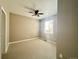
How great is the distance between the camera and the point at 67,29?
6.81 ft

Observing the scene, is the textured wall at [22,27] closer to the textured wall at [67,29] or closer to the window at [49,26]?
the window at [49,26]

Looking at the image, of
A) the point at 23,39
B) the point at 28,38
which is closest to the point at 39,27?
the point at 28,38

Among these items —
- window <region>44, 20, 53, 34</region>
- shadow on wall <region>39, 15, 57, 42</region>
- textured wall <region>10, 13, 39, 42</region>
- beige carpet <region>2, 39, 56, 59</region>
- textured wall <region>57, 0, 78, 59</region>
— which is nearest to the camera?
textured wall <region>57, 0, 78, 59</region>

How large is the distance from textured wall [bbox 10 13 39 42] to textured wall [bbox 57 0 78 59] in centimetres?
500

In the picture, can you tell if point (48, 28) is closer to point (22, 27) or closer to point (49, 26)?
point (49, 26)

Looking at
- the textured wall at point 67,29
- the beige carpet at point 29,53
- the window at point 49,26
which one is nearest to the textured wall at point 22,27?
the window at point 49,26

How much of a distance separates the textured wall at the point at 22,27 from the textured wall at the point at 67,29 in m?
5.00

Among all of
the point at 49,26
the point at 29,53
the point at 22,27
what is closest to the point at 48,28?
the point at 49,26

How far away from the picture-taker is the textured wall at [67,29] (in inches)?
74.3

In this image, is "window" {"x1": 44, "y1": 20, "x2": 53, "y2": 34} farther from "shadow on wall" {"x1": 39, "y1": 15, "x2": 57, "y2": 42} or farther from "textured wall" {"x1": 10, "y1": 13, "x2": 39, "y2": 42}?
"textured wall" {"x1": 10, "y1": 13, "x2": 39, "y2": 42}

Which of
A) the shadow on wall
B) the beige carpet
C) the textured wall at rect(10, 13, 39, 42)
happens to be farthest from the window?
the beige carpet

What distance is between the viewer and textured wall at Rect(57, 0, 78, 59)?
1.89 meters

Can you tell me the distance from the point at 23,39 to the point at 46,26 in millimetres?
2912

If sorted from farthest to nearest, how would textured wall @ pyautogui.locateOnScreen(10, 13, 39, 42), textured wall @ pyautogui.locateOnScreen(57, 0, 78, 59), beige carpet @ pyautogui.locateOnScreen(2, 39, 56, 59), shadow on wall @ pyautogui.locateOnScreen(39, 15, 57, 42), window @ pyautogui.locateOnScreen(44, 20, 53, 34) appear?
window @ pyautogui.locateOnScreen(44, 20, 53, 34), shadow on wall @ pyautogui.locateOnScreen(39, 15, 57, 42), textured wall @ pyautogui.locateOnScreen(10, 13, 39, 42), beige carpet @ pyautogui.locateOnScreen(2, 39, 56, 59), textured wall @ pyautogui.locateOnScreen(57, 0, 78, 59)
